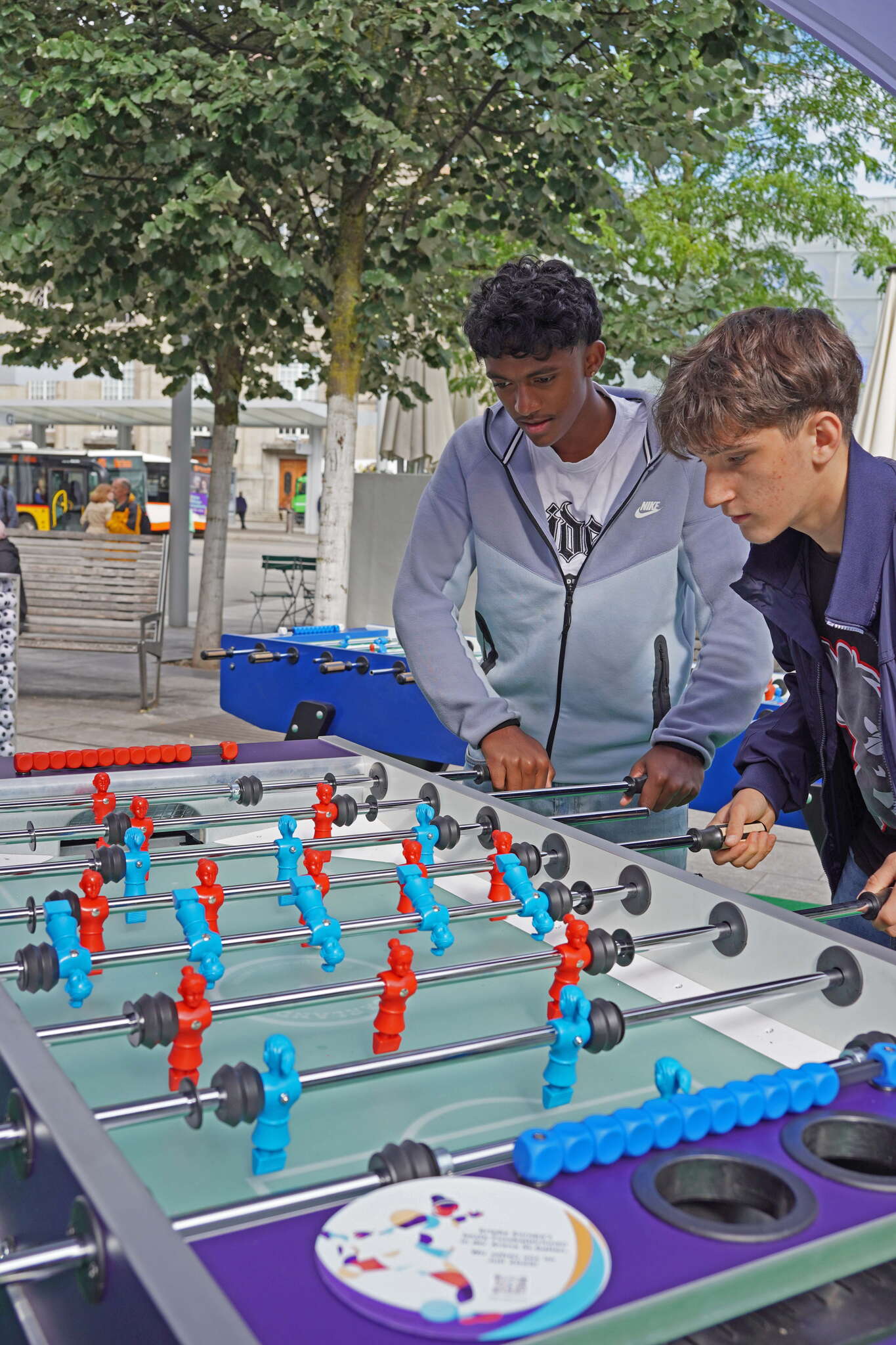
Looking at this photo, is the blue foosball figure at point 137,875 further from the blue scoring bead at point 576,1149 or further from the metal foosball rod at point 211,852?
the blue scoring bead at point 576,1149

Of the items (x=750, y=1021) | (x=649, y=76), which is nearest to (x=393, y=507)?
(x=649, y=76)

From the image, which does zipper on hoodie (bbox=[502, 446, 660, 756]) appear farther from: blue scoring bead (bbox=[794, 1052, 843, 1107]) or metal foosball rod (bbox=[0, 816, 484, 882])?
blue scoring bead (bbox=[794, 1052, 843, 1107])

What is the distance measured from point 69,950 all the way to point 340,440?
705cm

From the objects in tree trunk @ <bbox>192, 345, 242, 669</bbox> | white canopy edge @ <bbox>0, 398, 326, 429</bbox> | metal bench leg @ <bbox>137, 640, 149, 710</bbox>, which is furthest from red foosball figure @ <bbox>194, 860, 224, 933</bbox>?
white canopy edge @ <bbox>0, 398, 326, 429</bbox>

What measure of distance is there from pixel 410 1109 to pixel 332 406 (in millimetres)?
7444

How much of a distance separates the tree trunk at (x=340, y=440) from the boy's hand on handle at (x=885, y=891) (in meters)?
6.49

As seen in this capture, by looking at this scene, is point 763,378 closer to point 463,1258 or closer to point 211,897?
point 211,897

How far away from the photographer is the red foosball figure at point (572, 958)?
151 cm

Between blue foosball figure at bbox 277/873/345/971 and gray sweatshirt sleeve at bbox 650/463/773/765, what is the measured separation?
97 centimetres

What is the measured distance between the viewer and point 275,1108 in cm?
114

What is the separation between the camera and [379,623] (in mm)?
10773

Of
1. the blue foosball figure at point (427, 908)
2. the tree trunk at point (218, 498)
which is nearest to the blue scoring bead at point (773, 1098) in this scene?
the blue foosball figure at point (427, 908)

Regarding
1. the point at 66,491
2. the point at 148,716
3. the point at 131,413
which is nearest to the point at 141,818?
the point at 148,716

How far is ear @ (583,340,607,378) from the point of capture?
8.69 ft
